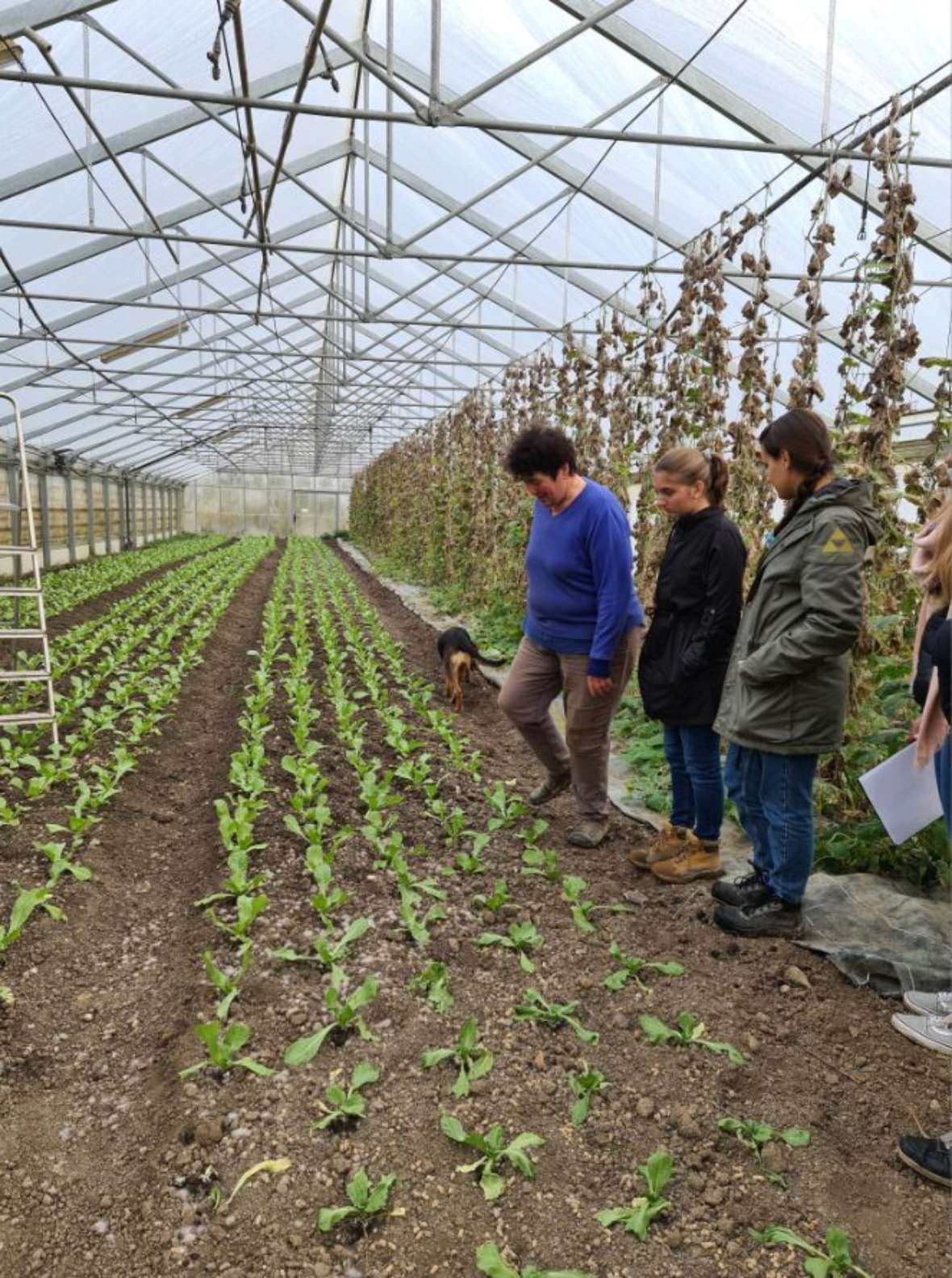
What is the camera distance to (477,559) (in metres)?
11.1

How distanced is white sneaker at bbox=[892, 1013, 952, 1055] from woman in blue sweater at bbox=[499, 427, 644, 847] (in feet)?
5.32

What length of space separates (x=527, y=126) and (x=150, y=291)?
7.35 meters

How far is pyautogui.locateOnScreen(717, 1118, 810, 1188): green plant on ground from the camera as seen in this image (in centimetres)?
219

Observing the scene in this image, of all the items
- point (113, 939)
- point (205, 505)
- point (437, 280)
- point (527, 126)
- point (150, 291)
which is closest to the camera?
point (113, 939)

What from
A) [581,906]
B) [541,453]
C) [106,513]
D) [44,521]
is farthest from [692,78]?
[106,513]

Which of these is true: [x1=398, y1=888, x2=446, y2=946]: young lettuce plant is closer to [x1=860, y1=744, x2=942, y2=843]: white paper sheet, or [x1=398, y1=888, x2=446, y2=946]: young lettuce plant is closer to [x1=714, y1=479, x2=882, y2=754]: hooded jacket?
[x1=714, y1=479, x2=882, y2=754]: hooded jacket

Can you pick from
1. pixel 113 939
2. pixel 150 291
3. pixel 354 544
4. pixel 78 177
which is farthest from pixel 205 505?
pixel 113 939

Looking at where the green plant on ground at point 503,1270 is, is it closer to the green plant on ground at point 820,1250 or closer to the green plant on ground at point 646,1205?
the green plant on ground at point 646,1205

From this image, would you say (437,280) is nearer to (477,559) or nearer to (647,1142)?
(477,559)

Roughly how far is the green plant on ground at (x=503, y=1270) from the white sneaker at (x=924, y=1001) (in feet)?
4.48

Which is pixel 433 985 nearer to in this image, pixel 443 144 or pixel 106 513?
pixel 443 144

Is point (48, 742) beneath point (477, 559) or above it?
beneath

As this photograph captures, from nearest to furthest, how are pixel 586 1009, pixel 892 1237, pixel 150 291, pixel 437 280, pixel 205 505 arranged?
pixel 892 1237
pixel 586 1009
pixel 150 291
pixel 437 280
pixel 205 505

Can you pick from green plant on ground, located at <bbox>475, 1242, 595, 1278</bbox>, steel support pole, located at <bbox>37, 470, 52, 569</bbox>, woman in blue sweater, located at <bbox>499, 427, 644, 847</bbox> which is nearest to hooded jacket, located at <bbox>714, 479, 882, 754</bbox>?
woman in blue sweater, located at <bbox>499, 427, 644, 847</bbox>
